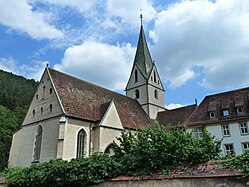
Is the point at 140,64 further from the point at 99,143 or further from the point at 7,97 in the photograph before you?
the point at 7,97

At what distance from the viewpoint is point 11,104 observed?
2660 inches

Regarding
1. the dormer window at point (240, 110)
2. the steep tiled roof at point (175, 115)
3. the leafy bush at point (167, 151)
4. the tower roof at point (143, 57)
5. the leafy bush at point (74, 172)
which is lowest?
the leafy bush at point (74, 172)

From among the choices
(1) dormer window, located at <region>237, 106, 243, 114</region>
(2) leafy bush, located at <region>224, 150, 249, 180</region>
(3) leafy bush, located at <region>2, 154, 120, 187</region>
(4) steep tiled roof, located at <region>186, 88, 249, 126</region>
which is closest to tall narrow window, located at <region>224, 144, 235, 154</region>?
(4) steep tiled roof, located at <region>186, 88, 249, 126</region>

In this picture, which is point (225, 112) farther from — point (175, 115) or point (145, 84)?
point (145, 84)

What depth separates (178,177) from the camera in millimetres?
8492

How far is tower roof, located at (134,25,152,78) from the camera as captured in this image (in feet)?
138

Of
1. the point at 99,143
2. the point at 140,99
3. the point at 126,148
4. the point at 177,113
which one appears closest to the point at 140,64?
the point at 140,99

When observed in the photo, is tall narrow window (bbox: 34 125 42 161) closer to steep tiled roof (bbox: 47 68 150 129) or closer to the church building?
the church building

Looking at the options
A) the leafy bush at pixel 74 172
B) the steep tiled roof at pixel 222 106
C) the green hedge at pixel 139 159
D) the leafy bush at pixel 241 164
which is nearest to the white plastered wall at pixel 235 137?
the steep tiled roof at pixel 222 106

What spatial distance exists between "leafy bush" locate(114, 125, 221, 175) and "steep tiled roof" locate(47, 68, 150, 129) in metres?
13.7

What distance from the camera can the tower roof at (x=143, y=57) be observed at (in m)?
42.2

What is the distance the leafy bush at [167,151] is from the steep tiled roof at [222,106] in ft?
62.2

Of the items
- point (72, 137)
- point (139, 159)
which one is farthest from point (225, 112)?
point (139, 159)

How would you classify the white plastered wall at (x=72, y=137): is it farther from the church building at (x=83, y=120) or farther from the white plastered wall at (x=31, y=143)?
the white plastered wall at (x=31, y=143)
